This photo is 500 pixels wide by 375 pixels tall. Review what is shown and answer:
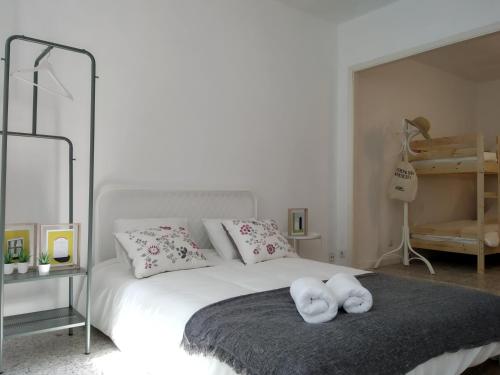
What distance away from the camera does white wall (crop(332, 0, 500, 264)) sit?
342 centimetres

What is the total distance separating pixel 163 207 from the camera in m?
3.25

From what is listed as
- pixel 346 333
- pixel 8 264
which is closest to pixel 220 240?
pixel 8 264

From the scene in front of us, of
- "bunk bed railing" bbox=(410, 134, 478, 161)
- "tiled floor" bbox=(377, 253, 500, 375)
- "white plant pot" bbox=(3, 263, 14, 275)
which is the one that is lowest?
"tiled floor" bbox=(377, 253, 500, 375)

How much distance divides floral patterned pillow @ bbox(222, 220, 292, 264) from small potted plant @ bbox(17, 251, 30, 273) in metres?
1.36

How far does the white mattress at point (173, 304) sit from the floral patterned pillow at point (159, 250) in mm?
73

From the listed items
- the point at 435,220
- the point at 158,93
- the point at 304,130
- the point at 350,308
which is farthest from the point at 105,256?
the point at 435,220

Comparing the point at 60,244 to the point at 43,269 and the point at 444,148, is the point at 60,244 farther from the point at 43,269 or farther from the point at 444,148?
the point at 444,148

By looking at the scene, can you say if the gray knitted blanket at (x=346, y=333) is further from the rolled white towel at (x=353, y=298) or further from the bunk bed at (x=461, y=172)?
the bunk bed at (x=461, y=172)

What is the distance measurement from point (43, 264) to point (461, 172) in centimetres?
457

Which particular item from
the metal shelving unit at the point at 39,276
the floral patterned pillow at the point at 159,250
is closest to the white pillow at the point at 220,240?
the floral patterned pillow at the point at 159,250

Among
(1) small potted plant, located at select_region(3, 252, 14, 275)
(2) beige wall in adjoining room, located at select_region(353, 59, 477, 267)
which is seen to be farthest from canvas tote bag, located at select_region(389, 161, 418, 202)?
(1) small potted plant, located at select_region(3, 252, 14, 275)

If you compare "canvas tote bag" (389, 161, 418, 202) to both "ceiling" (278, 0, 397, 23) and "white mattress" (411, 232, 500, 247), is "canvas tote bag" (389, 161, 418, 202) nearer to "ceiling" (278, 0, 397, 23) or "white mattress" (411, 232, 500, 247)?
"white mattress" (411, 232, 500, 247)

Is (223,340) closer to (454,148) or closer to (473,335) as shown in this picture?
(473,335)

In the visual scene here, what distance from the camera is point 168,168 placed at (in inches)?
129
